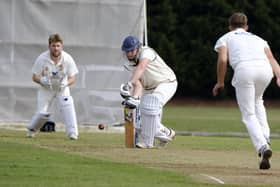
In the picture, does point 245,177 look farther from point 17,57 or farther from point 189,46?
point 189,46

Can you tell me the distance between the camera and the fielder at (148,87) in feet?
49.4

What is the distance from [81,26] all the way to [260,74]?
11954 mm

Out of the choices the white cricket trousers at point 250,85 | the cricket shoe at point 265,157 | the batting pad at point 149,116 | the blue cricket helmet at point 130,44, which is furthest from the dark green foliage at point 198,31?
the cricket shoe at point 265,157

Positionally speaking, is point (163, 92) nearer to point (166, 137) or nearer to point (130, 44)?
point (166, 137)

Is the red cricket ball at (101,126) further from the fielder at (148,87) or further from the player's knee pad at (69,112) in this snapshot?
the fielder at (148,87)

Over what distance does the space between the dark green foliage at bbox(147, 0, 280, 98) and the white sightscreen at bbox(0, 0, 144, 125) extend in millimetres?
21565

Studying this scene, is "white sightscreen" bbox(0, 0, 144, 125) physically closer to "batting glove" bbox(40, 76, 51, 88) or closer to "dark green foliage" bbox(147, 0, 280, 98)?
"batting glove" bbox(40, 76, 51, 88)

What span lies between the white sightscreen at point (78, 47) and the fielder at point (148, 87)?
8317 millimetres

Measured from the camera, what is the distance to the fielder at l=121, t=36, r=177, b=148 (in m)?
15.1

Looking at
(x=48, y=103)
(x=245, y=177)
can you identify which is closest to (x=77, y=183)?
(x=245, y=177)

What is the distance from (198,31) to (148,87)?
3158cm

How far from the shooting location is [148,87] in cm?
1575

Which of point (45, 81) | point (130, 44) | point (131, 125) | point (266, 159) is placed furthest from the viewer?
point (45, 81)

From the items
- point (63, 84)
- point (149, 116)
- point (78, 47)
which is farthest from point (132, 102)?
point (78, 47)
